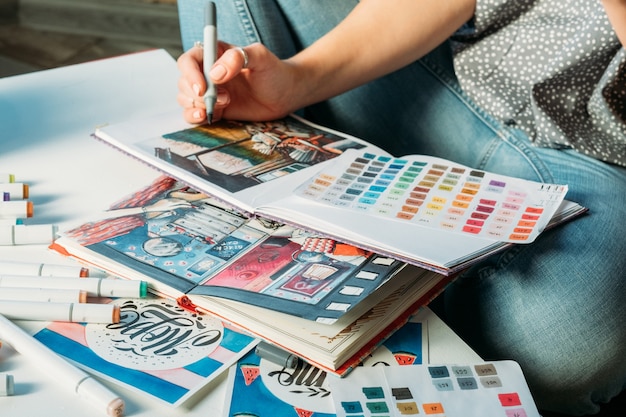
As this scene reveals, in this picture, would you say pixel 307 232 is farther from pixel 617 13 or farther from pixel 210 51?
pixel 617 13

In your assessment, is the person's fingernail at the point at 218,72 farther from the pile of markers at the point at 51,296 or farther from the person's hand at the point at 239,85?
the pile of markers at the point at 51,296

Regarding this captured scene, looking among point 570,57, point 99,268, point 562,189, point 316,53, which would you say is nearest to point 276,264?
point 99,268

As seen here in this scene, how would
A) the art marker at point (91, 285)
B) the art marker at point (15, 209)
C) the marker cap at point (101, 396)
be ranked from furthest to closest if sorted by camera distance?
the art marker at point (15, 209) < the art marker at point (91, 285) < the marker cap at point (101, 396)

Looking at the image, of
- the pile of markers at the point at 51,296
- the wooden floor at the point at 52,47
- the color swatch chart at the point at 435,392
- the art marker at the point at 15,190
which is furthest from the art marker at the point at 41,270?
the wooden floor at the point at 52,47

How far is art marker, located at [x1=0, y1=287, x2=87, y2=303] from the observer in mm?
602

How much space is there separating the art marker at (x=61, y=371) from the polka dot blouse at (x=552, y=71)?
65 cm

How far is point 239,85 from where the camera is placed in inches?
35.9

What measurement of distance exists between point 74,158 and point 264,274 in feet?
1.15

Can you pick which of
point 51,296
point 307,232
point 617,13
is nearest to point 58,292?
point 51,296

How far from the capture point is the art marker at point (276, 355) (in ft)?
1.85

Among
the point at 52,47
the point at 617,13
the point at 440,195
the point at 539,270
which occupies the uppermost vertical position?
the point at 617,13

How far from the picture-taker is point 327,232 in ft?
2.12

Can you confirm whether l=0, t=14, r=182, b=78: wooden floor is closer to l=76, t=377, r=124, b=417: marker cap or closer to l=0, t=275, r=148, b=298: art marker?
l=0, t=275, r=148, b=298: art marker

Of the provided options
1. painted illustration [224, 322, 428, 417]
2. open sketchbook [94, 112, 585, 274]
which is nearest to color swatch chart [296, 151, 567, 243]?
open sketchbook [94, 112, 585, 274]
